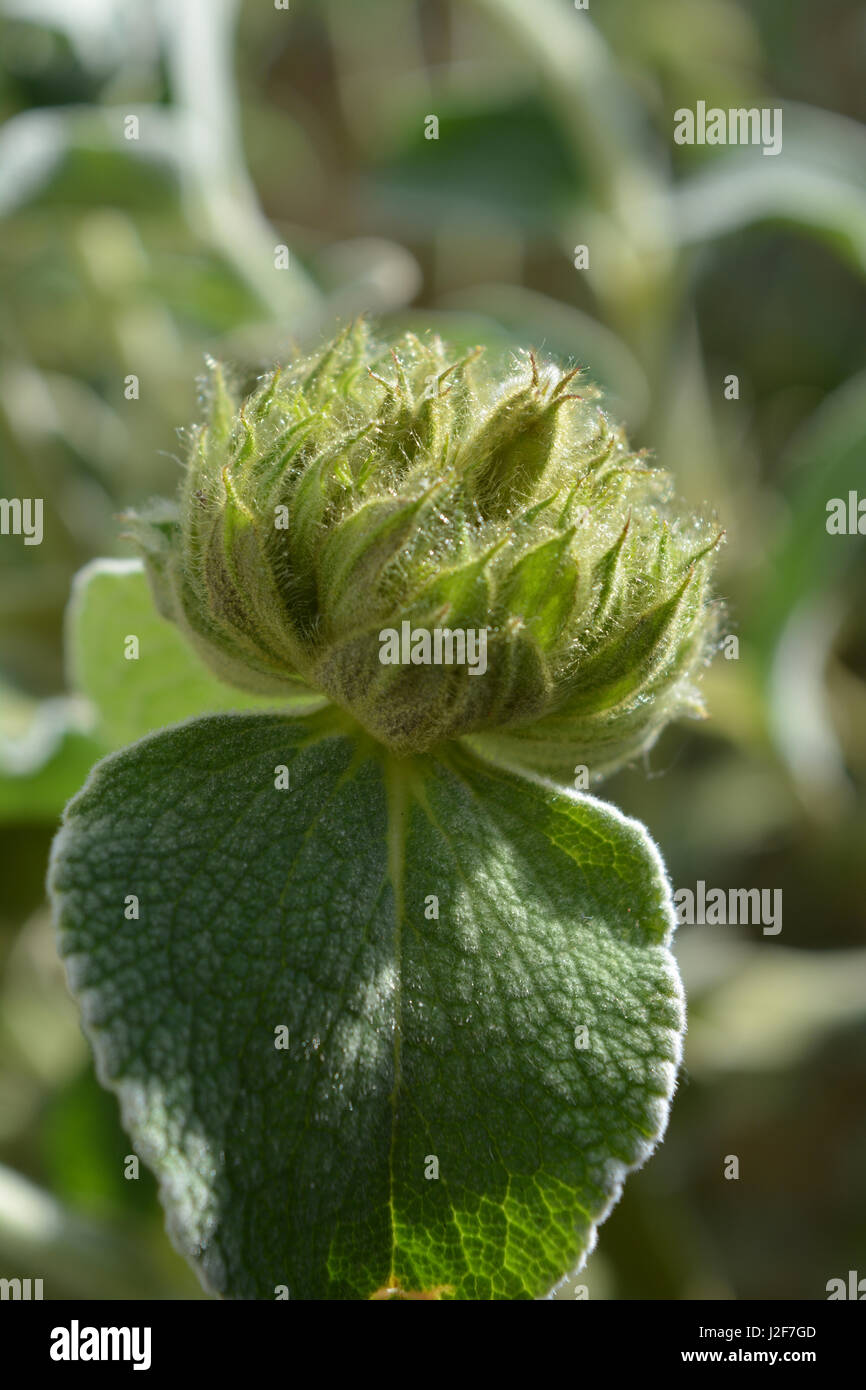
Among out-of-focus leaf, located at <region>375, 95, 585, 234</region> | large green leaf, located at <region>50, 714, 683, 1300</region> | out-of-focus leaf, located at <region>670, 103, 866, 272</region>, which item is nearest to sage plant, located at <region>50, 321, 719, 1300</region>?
large green leaf, located at <region>50, 714, 683, 1300</region>

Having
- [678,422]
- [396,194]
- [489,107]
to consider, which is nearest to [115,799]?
[678,422]

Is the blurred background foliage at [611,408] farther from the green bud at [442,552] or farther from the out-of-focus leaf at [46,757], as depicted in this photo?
the green bud at [442,552]

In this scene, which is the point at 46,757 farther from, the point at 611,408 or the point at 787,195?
the point at 787,195

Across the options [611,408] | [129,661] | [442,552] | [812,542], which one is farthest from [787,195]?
[442,552]

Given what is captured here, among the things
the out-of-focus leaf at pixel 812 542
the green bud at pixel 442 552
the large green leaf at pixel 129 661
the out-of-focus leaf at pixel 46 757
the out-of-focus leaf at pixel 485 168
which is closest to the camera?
the green bud at pixel 442 552

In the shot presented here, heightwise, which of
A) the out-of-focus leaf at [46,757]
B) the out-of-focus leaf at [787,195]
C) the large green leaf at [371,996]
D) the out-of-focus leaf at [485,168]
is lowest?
the large green leaf at [371,996]

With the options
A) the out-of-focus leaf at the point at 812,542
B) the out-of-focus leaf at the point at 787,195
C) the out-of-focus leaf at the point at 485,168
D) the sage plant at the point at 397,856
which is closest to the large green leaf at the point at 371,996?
the sage plant at the point at 397,856
